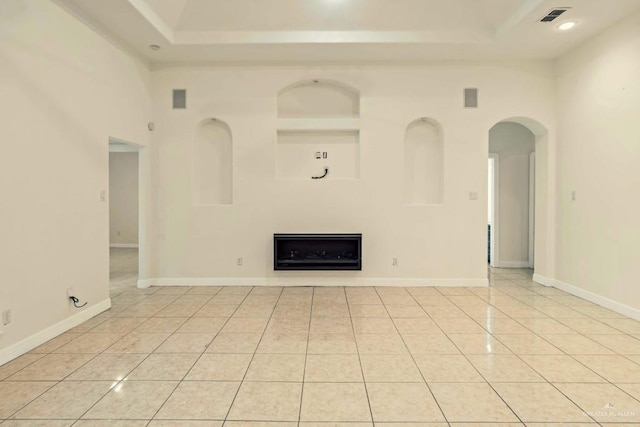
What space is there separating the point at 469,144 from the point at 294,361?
404cm

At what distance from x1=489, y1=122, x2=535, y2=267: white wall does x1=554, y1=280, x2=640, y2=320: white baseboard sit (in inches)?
55.1

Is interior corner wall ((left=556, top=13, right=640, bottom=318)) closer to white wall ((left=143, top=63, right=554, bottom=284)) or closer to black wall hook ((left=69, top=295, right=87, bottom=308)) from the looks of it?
white wall ((left=143, top=63, right=554, bottom=284))

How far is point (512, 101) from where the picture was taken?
5051mm

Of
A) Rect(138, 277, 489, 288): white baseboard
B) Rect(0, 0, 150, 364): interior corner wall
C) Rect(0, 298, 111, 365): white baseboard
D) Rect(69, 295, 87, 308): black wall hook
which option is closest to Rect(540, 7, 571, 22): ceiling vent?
Rect(138, 277, 489, 288): white baseboard

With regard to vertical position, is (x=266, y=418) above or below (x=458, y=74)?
below

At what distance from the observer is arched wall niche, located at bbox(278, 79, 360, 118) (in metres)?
5.32

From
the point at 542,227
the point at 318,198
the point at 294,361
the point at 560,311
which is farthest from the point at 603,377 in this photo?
the point at 318,198

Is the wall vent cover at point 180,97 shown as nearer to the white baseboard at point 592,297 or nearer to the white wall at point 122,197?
the white wall at point 122,197

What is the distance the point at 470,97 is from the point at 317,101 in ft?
7.50

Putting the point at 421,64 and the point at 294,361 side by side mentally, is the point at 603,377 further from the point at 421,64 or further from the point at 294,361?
the point at 421,64

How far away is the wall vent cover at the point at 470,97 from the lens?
506 centimetres

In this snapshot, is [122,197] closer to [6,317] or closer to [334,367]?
[6,317]

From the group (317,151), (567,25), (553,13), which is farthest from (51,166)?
(567,25)

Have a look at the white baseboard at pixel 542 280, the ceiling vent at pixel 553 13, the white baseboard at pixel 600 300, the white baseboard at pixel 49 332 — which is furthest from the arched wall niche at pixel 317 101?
the white baseboard at pixel 600 300
